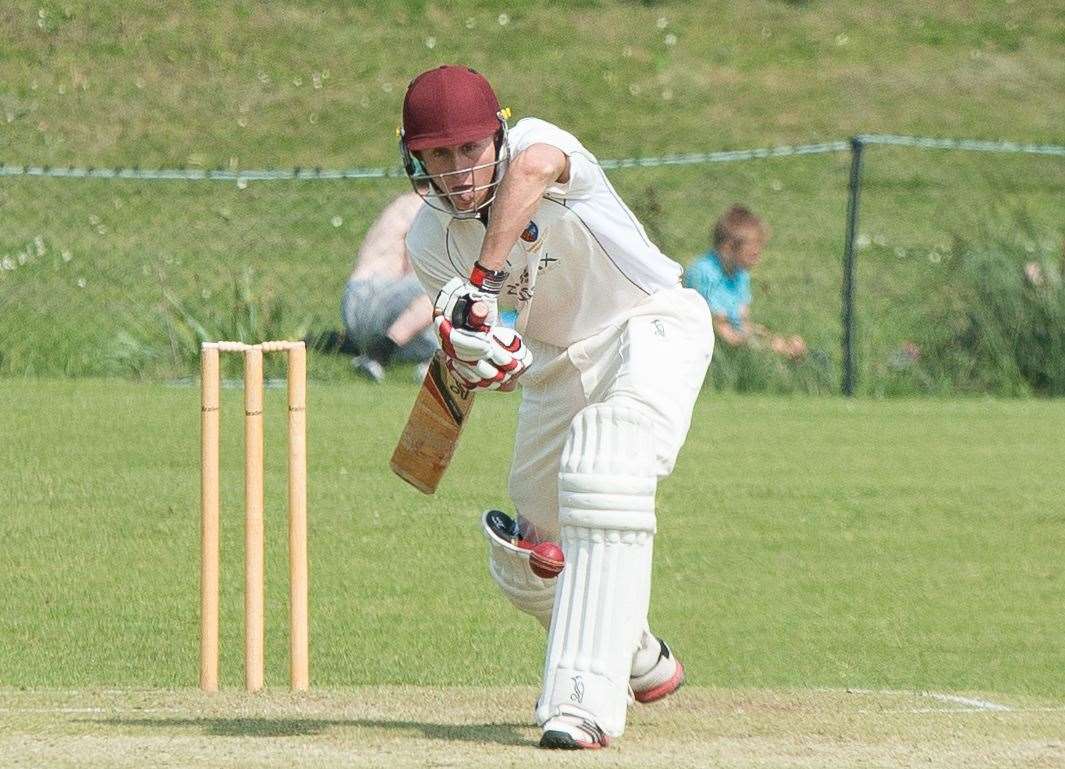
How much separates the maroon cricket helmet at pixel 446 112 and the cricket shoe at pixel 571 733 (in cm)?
120

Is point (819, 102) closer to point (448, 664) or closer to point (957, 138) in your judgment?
point (957, 138)

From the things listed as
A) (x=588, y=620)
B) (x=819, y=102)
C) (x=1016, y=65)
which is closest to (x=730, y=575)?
(x=588, y=620)

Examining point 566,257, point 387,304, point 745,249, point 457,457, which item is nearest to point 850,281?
point 745,249

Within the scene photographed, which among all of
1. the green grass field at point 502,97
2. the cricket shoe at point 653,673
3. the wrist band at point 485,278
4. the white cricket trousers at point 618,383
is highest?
the wrist band at point 485,278

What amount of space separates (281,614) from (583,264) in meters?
2.35

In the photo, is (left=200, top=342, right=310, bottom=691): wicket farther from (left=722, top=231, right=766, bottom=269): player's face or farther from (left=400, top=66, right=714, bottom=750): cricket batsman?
(left=722, top=231, right=766, bottom=269): player's face

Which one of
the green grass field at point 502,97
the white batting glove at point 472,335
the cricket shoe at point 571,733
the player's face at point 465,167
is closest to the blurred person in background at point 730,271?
the green grass field at point 502,97

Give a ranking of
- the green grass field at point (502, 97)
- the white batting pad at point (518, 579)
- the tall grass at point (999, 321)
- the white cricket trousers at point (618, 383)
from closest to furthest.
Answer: the white cricket trousers at point (618, 383) → the white batting pad at point (518, 579) → the green grass field at point (502, 97) → the tall grass at point (999, 321)

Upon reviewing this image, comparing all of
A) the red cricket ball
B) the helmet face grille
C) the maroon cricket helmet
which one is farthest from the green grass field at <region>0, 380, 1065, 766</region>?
the maroon cricket helmet

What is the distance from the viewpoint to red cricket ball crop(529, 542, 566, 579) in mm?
4289

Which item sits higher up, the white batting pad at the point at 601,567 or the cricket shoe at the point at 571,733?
the white batting pad at the point at 601,567

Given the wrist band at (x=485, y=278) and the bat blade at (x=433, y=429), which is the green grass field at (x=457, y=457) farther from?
the wrist band at (x=485, y=278)

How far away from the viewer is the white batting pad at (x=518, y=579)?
15.1 feet

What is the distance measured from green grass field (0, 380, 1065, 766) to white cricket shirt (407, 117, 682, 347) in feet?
3.13
